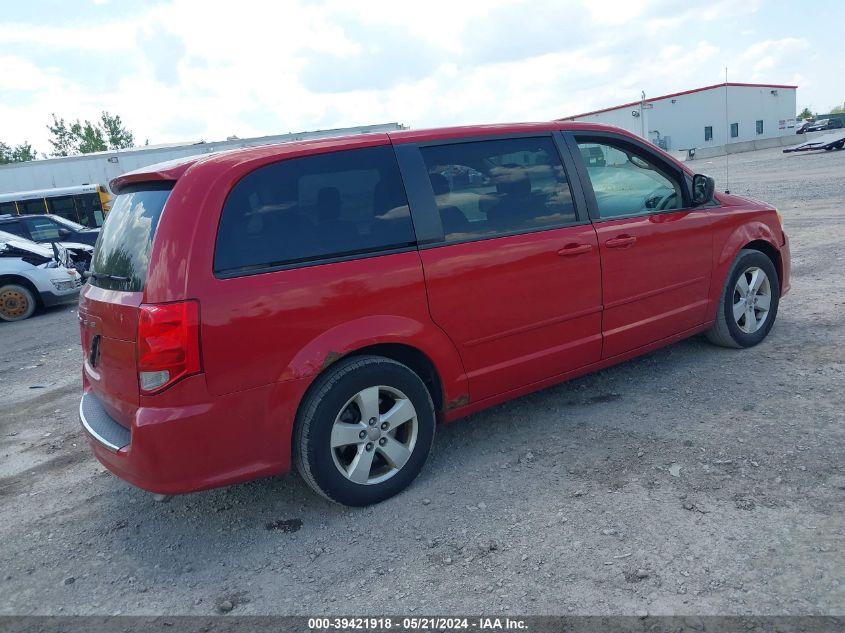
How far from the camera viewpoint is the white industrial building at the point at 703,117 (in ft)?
172

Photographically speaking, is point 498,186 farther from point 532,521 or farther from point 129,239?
point 129,239

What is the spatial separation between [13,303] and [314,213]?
9806 mm

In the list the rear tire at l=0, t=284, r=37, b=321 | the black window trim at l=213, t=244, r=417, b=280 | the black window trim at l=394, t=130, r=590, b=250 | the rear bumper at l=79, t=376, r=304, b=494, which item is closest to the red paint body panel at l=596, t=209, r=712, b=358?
the black window trim at l=394, t=130, r=590, b=250

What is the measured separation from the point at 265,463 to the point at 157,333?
807 mm

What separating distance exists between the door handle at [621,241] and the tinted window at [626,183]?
0.53ft

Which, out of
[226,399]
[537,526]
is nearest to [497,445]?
[537,526]

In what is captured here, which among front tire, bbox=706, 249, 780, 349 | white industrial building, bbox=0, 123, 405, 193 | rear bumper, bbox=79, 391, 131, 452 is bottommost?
front tire, bbox=706, 249, 780, 349

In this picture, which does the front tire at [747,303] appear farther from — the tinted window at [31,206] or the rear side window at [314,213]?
the tinted window at [31,206]

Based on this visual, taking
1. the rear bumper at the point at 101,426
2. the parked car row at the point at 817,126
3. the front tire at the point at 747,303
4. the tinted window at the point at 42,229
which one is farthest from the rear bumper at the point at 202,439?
the parked car row at the point at 817,126

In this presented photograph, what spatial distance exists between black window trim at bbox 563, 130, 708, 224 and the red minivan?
0.02 meters

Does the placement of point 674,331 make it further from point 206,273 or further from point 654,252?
point 206,273

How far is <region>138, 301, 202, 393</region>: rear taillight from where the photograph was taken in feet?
9.45

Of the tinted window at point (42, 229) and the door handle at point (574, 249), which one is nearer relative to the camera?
the door handle at point (574, 249)

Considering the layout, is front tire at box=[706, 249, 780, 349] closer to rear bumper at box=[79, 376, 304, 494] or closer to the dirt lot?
the dirt lot
